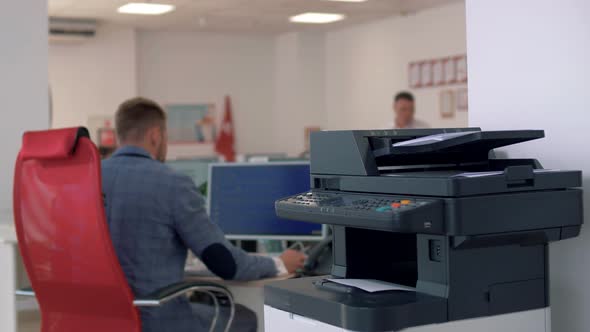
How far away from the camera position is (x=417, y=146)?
71.1 inches

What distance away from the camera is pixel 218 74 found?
1250 cm

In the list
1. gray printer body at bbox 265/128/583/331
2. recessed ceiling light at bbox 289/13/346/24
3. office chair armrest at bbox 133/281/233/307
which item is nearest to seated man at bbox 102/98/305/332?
office chair armrest at bbox 133/281/233/307

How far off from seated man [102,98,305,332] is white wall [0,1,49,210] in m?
0.88

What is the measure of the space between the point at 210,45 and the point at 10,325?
373 inches

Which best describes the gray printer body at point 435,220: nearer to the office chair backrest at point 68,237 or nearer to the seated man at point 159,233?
the office chair backrest at point 68,237

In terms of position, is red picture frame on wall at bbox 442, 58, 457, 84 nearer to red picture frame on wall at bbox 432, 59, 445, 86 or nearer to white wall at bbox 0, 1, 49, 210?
red picture frame on wall at bbox 432, 59, 445, 86

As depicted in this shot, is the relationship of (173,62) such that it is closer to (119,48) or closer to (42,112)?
(119,48)

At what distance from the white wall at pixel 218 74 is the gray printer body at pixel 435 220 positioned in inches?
405

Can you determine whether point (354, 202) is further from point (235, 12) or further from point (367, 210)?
point (235, 12)

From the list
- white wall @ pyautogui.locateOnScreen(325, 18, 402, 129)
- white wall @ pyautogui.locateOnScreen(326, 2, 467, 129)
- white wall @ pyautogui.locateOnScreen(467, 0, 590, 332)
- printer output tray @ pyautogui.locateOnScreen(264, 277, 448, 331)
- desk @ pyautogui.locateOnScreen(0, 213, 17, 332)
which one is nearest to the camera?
printer output tray @ pyautogui.locateOnScreen(264, 277, 448, 331)

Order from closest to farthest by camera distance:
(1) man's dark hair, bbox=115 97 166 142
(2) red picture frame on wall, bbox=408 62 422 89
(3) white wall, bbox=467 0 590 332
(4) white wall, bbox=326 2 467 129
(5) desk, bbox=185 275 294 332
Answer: (3) white wall, bbox=467 0 590 332 → (1) man's dark hair, bbox=115 97 166 142 → (5) desk, bbox=185 275 294 332 → (4) white wall, bbox=326 2 467 129 → (2) red picture frame on wall, bbox=408 62 422 89

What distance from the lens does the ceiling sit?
9555 mm

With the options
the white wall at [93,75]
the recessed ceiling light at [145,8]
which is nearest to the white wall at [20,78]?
the recessed ceiling light at [145,8]

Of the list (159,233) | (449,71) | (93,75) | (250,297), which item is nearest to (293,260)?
(250,297)
